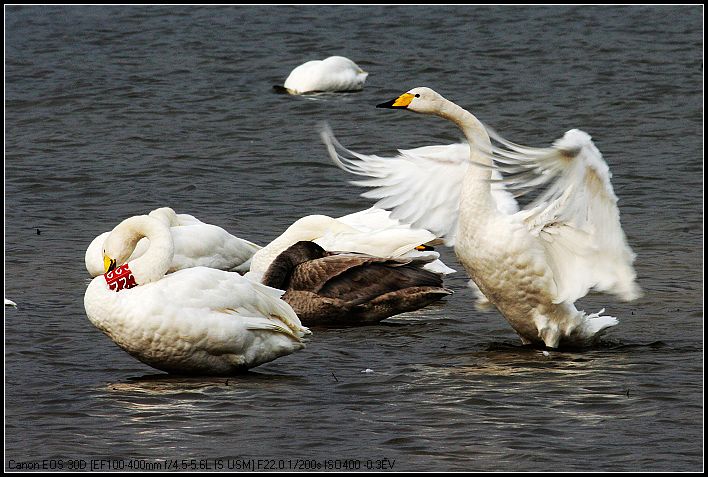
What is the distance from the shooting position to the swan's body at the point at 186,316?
7652 millimetres

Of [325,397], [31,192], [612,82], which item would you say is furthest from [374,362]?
[612,82]

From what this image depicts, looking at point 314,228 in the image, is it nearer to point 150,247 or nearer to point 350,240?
point 350,240

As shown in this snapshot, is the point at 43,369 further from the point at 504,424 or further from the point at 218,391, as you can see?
the point at 504,424

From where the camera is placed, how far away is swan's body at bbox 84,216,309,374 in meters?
7.65

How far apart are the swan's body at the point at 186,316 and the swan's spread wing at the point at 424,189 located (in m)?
1.24

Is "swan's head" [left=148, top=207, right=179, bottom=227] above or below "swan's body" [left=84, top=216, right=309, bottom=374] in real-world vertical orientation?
below

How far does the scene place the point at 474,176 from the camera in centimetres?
848

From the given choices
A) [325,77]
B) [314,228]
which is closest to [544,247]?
[314,228]

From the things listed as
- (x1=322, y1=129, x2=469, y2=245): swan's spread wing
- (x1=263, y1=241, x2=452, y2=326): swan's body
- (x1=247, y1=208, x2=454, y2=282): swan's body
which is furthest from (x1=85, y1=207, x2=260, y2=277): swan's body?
(x1=322, y1=129, x2=469, y2=245): swan's spread wing

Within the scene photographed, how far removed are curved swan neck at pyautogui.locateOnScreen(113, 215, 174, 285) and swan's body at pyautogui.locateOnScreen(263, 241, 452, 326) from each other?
149 centimetres

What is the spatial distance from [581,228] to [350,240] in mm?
2505

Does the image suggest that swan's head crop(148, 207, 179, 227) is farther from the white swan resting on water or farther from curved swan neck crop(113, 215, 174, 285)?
the white swan resting on water

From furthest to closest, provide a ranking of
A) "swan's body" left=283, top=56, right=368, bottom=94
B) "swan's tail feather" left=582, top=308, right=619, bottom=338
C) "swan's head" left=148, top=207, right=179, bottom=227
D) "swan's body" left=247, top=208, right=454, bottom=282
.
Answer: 1. "swan's body" left=283, top=56, right=368, bottom=94
2. "swan's head" left=148, top=207, right=179, bottom=227
3. "swan's body" left=247, top=208, right=454, bottom=282
4. "swan's tail feather" left=582, top=308, right=619, bottom=338

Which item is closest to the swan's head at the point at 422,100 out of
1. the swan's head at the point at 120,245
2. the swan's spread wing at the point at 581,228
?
the swan's spread wing at the point at 581,228
